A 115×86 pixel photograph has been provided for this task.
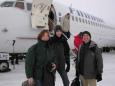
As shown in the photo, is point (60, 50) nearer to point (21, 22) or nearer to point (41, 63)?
point (41, 63)

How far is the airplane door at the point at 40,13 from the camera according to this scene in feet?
43.3

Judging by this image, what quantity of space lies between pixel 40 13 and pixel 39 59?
7712 millimetres

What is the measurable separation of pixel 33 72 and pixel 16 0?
9.04 meters

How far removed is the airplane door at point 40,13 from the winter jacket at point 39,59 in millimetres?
7531

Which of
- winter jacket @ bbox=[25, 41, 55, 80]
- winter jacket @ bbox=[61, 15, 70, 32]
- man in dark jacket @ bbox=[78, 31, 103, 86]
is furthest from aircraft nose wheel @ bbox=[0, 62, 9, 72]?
winter jacket @ bbox=[25, 41, 55, 80]

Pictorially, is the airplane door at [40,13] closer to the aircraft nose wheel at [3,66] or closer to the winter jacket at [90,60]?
the aircraft nose wheel at [3,66]

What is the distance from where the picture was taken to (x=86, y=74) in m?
6.34

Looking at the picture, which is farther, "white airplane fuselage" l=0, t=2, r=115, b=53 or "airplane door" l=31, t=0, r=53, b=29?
"airplane door" l=31, t=0, r=53, b=29

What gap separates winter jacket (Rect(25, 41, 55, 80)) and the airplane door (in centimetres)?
753

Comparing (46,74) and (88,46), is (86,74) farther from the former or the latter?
(46,74)

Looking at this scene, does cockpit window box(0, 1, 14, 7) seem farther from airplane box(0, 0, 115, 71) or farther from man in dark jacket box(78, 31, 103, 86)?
man in dark jacket box(78, 31, 103, 86)

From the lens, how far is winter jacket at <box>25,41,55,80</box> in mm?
5637

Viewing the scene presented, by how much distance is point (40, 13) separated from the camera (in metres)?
13.2

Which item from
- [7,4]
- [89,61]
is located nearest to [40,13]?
[7,4]
